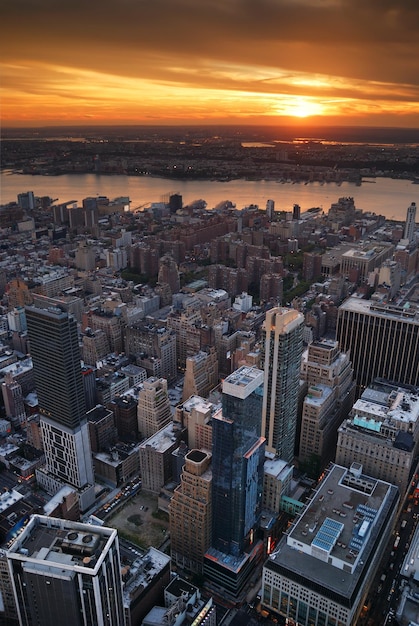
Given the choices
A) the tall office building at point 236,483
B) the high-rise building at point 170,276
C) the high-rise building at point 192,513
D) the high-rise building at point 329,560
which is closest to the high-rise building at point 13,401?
the high-rise building at point 192,513

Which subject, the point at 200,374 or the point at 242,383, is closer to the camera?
the point at 242,383

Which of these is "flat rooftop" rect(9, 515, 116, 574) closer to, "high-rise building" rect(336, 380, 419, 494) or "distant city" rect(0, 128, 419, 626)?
"distant city" rect(0, 128, 419, 626)

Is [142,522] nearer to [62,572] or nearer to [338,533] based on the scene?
[338,533]

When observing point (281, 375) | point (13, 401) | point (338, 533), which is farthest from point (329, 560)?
A: point (13, 401)

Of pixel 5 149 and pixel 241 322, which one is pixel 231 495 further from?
pixel 5 149

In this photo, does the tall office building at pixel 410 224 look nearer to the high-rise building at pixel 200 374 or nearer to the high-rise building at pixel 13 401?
the high-rise building at pixel 200 374
